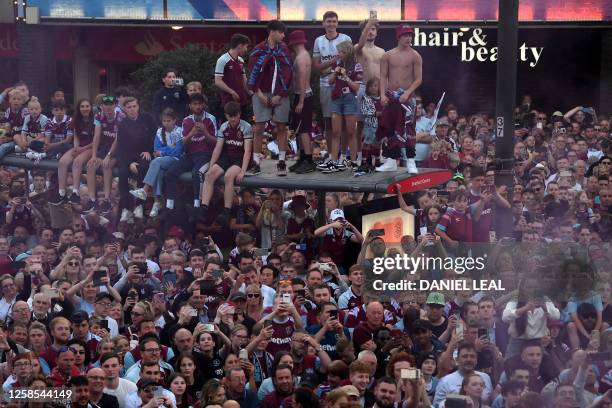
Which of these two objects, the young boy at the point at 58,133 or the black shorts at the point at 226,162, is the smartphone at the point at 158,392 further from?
the young boy at the point at 58,133

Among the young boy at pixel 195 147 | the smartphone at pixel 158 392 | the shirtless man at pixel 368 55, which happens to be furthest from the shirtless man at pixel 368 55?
the smartphone at pixel 158 392

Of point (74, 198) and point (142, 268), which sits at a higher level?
point (74, 198)

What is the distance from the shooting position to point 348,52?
1291 centimetres

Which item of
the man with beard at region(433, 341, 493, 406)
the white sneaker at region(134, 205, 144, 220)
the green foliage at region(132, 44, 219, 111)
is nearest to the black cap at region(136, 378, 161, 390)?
the man with beard at region(433, 341, 493, 406)

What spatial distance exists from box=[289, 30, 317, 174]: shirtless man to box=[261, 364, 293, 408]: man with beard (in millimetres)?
4290

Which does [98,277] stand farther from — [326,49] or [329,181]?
[326,49]

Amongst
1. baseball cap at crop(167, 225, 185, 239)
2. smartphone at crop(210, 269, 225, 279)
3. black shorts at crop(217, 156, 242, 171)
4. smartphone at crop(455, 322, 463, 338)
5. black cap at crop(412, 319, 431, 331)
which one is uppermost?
black shorts at crop(217, 156, 242, 171)

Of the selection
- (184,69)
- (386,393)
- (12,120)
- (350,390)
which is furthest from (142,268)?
(184,69)

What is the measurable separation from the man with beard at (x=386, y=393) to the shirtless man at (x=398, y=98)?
4.34 meters

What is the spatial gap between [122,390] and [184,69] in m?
11.6

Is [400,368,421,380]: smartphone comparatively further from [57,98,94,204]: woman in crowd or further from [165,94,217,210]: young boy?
[57,98,94,204]: woman in crowd

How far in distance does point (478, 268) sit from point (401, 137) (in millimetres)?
1894

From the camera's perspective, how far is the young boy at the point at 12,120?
15.7 meters

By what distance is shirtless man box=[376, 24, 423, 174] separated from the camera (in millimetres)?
12602
